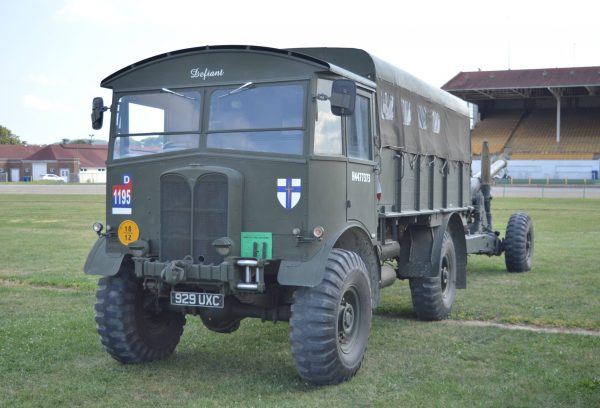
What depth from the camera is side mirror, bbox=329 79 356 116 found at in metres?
6.91

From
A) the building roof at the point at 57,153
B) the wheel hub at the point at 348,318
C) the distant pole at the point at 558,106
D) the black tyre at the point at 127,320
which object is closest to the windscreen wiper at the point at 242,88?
the black tyre at the point at 127,320

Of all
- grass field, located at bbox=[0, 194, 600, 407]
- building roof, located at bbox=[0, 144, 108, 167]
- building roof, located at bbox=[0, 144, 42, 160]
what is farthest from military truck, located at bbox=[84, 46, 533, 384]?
building roof, located at bbox=[0, 144, 42, 160]

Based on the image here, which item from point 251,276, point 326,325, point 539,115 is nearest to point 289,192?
point 251,276

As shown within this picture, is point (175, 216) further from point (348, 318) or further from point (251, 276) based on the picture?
point (348, 318)

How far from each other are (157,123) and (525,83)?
209ft

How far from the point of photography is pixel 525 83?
220 ft

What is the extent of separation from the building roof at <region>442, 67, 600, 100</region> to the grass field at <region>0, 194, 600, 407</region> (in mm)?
55598

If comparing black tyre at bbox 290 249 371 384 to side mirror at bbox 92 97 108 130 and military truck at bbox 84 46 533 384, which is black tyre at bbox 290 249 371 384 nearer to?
military truck at bbox 84 46 533 384

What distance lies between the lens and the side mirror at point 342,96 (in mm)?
6914

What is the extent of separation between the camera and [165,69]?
7781mm

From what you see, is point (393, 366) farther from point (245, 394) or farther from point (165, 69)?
point (165, 69)

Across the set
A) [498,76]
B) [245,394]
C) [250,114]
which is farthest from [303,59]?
[498,76]

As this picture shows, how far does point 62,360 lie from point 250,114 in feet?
10.9

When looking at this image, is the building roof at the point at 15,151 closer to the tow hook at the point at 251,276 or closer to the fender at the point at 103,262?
the fender at the point at 103,262
